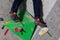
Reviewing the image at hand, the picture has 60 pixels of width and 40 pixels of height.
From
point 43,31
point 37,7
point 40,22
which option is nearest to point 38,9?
point 37,7

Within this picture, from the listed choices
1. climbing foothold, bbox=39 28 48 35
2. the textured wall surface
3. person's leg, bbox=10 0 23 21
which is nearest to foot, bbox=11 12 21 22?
person's leg, bbox=10 0 23 21

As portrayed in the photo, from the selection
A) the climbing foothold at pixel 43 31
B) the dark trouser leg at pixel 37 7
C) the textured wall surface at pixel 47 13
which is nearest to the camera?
the textured wall surface at pixel 47 13

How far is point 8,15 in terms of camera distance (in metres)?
2.94

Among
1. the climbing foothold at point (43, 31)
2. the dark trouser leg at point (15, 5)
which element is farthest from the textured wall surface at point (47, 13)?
the dark trouser leg at point (15, 5)

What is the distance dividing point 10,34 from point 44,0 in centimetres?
75

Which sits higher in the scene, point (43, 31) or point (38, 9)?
point (38, 9)

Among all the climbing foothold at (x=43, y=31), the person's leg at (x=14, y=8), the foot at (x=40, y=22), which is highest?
the person's leg at (x=14, y=8)

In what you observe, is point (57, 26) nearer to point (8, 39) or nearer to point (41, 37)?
point (41, 37)

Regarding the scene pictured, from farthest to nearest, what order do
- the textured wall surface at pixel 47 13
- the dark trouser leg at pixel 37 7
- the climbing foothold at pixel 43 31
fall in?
the climbing foothold at pixel 43 31 < the dark trouser leg at pixel 37 7 < the textured wall surface at pixel 47 13

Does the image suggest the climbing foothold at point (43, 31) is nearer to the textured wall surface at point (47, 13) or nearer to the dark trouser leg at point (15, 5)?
the textured wall surface at point (47, 13)

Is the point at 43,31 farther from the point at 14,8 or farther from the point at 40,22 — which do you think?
the point at 14,8

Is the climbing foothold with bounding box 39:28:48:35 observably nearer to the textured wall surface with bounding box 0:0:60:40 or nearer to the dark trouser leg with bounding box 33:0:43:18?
the textured wall surface with bounding box 0:0:60:40

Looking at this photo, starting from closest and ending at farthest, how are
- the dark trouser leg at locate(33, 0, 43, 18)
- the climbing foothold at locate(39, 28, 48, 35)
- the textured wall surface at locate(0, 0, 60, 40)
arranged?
the textured wall surface at locate(0, 0, 60, 40) → the dark trouser leg at locate(33, 0, 43, 18) → the climbing foothold at locate(39, 28, 48, 35)

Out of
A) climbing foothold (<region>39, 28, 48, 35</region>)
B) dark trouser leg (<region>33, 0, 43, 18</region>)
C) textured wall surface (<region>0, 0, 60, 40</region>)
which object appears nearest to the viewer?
textured wall surface (<region>0, 0, 60, 40</region>)
